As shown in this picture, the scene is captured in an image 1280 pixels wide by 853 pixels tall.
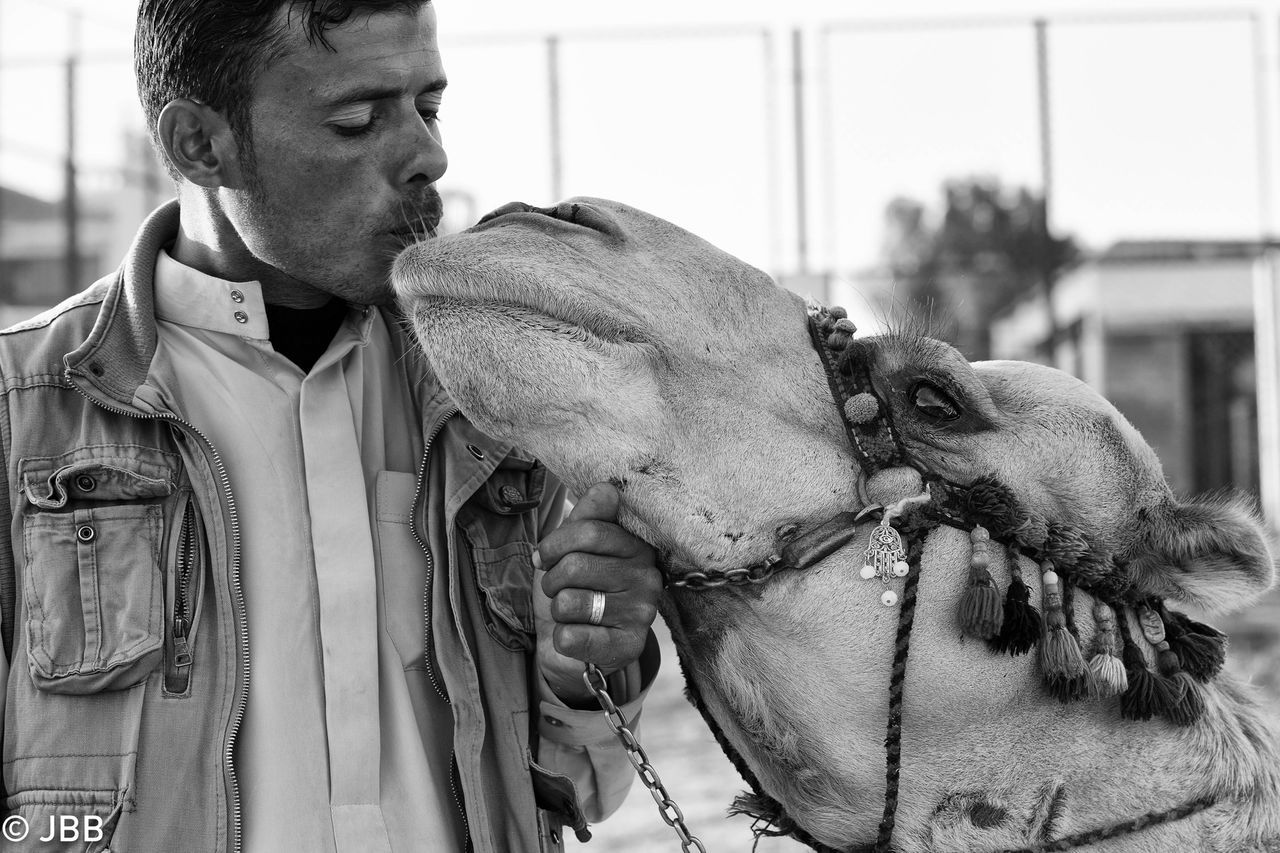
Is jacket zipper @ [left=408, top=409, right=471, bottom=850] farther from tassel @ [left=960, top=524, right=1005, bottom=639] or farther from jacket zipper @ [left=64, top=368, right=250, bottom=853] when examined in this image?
tassel @ [left=960, top=524, right=1005, bottom=639]

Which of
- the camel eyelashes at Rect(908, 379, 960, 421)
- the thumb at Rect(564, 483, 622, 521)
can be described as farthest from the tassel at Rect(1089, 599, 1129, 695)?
the thumb at Rect(564, 483, 622, 521)

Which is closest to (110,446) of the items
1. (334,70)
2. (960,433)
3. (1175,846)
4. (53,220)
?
(334,70)

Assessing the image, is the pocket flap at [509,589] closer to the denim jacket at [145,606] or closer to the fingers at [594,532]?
the denim jacket at [145,606]

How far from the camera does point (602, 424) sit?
81.8 inches

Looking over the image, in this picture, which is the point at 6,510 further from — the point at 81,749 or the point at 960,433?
the point at 960,433

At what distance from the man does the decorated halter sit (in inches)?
13.5

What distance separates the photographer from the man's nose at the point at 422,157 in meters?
2.41

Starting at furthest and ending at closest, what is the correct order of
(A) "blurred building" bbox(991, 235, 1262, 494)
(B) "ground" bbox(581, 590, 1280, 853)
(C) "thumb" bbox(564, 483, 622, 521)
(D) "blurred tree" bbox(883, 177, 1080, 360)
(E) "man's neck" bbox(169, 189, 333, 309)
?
(A) "blurred building" bbox(991, 235, 1262, 494) → (D) "blurred tree" bbox(883, 177, 1080, 360) → (B) "ground" bbox(581, 590, 1280, 853) → (E) "man's neck" bbox(169, 189, 333, 309) → (C) "thumb" bbox(564, 483, 622, 521)

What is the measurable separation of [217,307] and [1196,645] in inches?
69.0

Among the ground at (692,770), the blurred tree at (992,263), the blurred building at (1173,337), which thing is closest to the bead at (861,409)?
the ground at (692,770)

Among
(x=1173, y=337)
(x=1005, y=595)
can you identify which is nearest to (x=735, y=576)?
(x=1005, y=595)

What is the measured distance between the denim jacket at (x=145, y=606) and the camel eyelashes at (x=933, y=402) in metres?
0.70

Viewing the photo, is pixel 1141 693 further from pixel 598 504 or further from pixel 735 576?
pixel 598 504

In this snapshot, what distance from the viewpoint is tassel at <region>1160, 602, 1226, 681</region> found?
2232 mm
